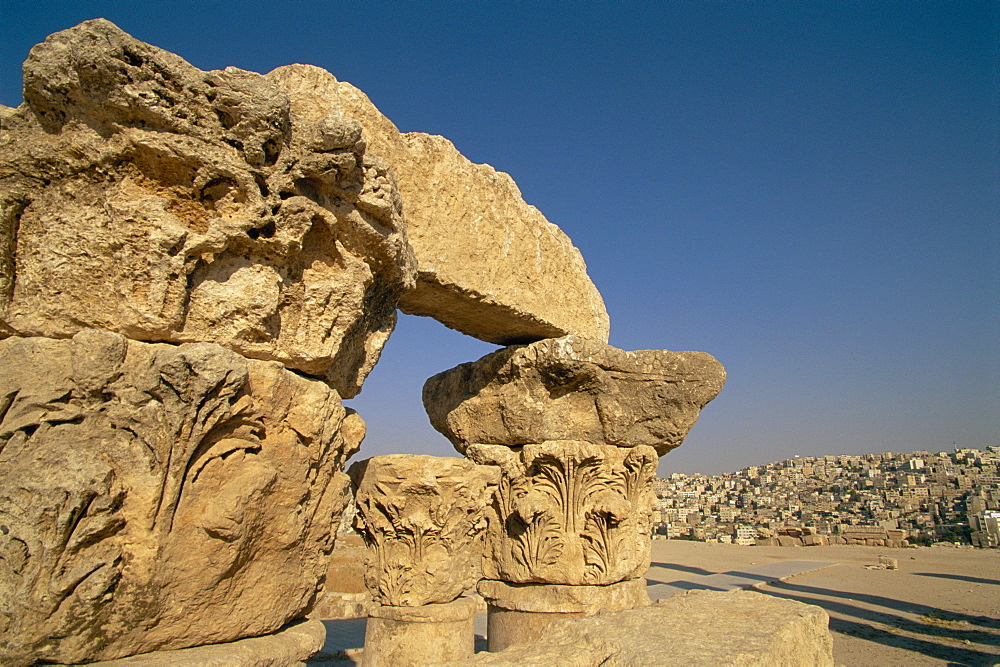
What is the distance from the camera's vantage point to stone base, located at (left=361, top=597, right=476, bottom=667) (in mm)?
3943

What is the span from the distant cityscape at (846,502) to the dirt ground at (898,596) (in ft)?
7.63

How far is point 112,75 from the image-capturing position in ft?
6.95

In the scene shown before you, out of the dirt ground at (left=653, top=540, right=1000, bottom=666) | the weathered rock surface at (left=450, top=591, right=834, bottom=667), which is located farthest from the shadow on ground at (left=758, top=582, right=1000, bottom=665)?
the weathered rock surface at (left=450, top=591, right=834, bottom=667)

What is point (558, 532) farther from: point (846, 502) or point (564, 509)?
point (846, 502)

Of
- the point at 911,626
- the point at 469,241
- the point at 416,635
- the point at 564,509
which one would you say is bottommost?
the point at 911,626

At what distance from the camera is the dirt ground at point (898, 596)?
23.5ft

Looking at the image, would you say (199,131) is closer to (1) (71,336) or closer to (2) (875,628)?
(1) (71,336)

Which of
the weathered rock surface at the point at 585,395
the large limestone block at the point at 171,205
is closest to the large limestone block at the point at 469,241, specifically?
the weathered rock surface at the point at 585,395

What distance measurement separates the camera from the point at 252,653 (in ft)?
7.01

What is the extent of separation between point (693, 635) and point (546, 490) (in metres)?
2.29

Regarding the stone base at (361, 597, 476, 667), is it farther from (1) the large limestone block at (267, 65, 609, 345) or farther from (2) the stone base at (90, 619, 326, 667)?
(1) the large limestone block at (267, 65, 609, 345)

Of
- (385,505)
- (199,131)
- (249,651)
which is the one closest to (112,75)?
(199,131)

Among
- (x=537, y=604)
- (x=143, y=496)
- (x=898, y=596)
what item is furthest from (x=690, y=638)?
(x=898, y=596)

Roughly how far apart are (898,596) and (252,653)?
12111mm
